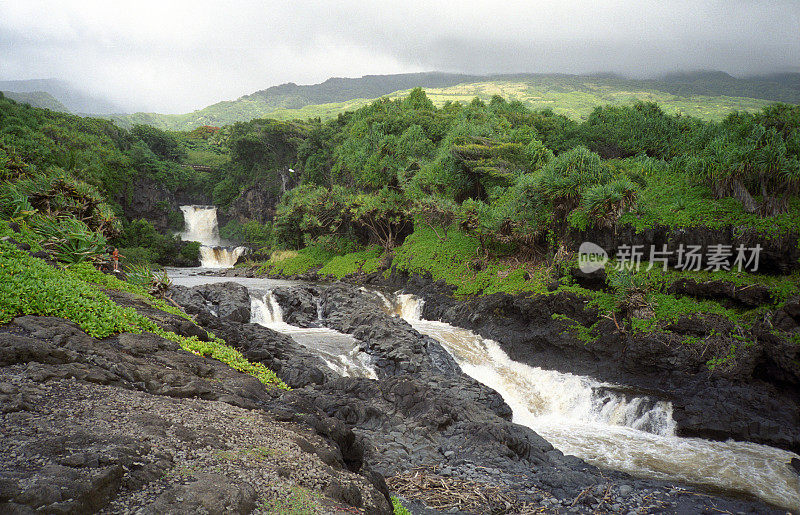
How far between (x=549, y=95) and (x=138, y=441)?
11545 cm

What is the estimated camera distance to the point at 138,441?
3.45m

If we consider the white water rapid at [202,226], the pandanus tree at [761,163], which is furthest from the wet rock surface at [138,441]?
the white water rapid at [202,226]

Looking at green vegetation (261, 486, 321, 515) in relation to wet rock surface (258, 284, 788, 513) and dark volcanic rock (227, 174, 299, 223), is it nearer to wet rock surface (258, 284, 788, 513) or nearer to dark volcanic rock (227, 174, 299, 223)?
wet rock surface (258, 284, 788, 513)

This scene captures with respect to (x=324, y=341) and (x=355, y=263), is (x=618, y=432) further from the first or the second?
(x=355, y=263)

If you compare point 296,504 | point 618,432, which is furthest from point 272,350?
point 618,432

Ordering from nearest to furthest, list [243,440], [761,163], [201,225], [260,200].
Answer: [243,440] < [761,163] < [201,225] < [260,200]

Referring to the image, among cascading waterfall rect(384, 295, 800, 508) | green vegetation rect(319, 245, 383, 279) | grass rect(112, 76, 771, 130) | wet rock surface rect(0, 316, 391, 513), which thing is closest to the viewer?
wet rock surface rect(0, 316, 391, 513)

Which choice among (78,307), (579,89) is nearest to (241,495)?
(78,307)

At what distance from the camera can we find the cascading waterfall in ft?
28.2

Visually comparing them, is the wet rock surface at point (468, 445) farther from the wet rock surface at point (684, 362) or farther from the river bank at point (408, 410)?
the wet rock surface at point (684, 362)

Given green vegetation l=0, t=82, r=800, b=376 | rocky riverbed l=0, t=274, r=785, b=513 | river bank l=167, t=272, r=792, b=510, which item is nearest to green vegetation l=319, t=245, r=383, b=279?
green vegetation l=0, t=82, r=800, b=376

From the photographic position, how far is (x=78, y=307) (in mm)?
6039

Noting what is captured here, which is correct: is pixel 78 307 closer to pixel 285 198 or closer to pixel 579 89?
pixel 285 198

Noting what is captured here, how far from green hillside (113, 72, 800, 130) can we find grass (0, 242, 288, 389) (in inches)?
1774
